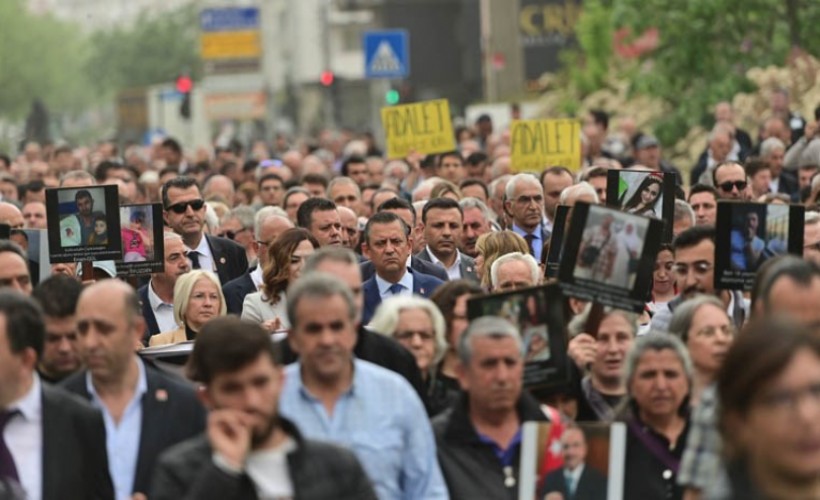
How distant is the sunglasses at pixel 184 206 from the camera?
17.8 meters

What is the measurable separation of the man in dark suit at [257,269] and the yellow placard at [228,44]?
61.8 meters

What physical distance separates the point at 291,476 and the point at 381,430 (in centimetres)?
142

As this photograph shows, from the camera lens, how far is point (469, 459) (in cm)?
970

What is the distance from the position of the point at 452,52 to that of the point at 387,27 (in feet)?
7.46

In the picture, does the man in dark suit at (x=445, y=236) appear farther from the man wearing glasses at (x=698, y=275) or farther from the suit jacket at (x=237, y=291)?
the man wearing glasses at (x=698, y=275)

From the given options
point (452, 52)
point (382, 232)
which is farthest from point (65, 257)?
point (452, 52)

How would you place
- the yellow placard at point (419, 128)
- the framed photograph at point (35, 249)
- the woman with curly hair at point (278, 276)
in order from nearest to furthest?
the woman with curly hair at point (278, 276)
the framed photograph at point (35, 249)
the yellow placard at point (419, 128)

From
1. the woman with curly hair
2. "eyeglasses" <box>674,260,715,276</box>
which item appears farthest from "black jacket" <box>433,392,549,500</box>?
the woman with curly hair

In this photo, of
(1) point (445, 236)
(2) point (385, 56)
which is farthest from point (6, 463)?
(2) point (385, 56)

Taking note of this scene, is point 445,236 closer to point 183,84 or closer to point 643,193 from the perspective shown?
point 643,193

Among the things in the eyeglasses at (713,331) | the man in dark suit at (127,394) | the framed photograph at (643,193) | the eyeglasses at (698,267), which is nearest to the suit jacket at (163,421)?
the man in dark suit at (127,394)

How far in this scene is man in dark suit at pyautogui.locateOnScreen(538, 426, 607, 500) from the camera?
934cm

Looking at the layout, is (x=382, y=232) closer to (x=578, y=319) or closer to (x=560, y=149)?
(x=578, y=319)

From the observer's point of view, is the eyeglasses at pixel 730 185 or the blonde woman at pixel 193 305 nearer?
the blonde woman at pixel 193 305
